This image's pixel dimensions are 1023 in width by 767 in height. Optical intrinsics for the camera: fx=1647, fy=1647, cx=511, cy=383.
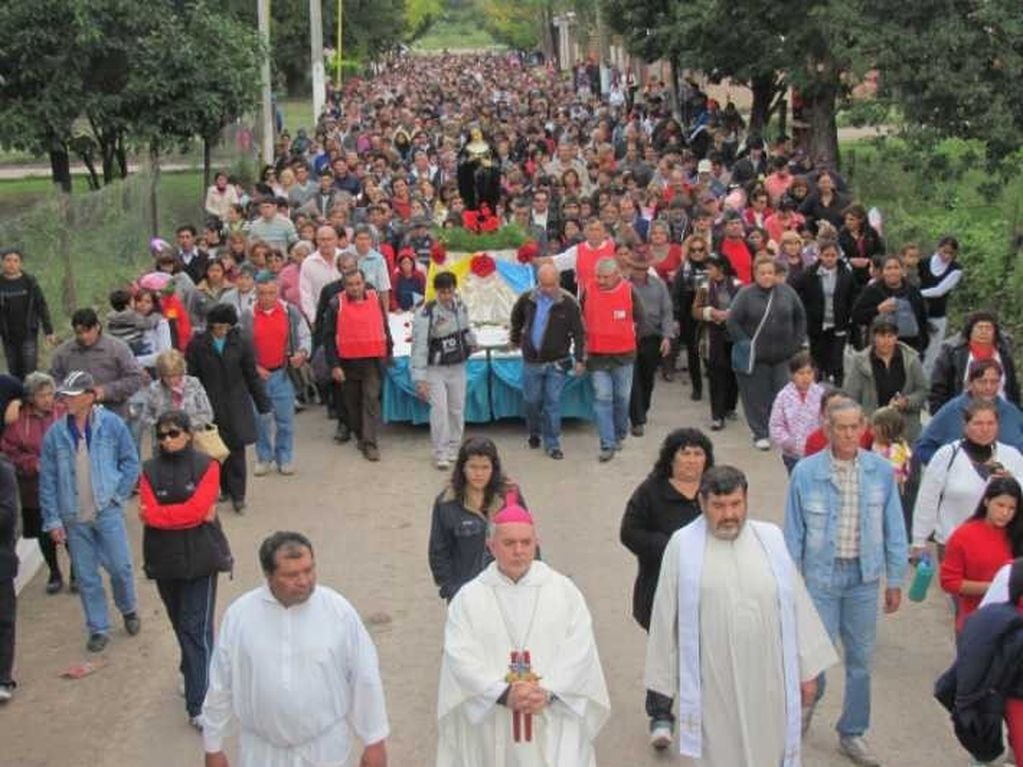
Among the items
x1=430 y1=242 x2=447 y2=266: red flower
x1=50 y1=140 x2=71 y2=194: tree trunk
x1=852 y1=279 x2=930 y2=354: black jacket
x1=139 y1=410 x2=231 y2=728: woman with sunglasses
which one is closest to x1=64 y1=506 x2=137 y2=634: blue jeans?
x1=139 y1=410 x2=231 y2=728: woman with sunglasses

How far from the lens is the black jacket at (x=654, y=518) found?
7.48m

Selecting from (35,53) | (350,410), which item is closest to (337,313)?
(350,410)

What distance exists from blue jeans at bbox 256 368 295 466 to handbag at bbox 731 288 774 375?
3.64m

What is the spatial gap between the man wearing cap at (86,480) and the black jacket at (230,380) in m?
2.71

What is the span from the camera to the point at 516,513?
6172 millimetres

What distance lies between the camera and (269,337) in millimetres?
13133

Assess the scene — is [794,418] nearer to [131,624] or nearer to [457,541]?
[457,541]

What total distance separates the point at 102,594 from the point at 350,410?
4856 millimetres

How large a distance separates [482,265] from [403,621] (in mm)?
6720

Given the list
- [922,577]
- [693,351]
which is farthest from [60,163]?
[922,577]

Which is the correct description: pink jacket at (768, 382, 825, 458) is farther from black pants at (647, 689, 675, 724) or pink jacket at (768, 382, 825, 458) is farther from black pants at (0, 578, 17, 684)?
black pants at (0, 578, 17, 684)

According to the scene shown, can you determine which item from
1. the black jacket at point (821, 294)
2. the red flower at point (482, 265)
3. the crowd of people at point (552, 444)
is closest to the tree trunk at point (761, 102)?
the crowd of people at point (552, 444)

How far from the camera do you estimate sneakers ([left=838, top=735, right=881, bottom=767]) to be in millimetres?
7621

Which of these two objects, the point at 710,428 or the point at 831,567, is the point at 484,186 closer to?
the point at 710,428
